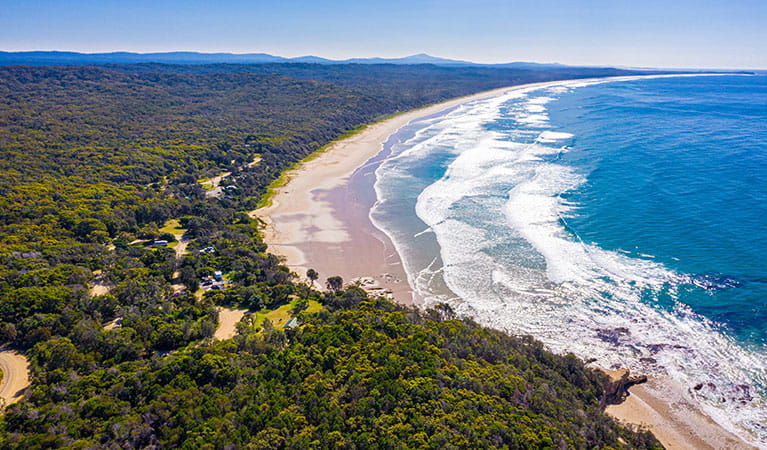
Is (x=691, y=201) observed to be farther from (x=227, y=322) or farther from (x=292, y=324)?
(x=227, y=322)

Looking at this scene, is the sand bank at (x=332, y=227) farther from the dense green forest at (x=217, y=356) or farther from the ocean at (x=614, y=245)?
the dense green forest at (x=217, y=356)

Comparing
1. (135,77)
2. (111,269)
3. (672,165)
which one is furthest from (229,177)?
(135,77)

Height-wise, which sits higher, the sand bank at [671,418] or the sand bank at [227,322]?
the sand bank at [227,322]

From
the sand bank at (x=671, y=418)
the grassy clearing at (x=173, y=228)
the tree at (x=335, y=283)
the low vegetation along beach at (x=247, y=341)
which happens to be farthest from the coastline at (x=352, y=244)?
the grassy clearing at (x=173, y=228)

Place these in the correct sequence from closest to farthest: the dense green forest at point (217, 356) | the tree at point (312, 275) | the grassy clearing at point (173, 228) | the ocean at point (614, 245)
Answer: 1. the dense green forest at point (217, 356)
2. the ocean at point (614, 245)
3. the tree at point (312, 275)
4. the grassy clearing at point (173, 228)

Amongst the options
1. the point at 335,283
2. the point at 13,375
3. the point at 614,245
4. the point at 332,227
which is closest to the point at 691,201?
the point at 614,245

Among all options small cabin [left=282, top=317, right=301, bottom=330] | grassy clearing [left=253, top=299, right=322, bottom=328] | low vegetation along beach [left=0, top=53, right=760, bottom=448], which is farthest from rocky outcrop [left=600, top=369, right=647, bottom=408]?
grassy clearing [left=253, top=299, right=322, bottom=328]
